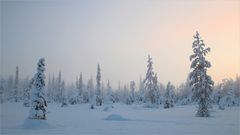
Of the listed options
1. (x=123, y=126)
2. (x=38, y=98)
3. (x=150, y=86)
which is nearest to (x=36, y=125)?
(x=38, y=98)

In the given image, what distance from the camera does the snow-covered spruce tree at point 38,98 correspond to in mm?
31078

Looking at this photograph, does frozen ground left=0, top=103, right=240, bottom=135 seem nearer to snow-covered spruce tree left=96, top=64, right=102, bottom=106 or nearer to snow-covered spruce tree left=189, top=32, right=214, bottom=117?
snow-covered spruce tree left=189, top=32, right=214, bottom=117

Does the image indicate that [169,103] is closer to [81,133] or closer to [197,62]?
[197,62]

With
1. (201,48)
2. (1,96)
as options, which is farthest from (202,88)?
(1,96)

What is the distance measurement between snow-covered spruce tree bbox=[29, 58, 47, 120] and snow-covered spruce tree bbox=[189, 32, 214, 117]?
23.7 m

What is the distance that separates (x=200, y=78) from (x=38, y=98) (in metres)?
25.7

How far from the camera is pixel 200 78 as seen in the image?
44.7m

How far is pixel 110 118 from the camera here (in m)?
37.7

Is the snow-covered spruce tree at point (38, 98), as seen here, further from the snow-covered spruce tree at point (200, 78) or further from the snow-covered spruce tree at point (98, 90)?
the snow-covered spruce tree at point (98, 90)

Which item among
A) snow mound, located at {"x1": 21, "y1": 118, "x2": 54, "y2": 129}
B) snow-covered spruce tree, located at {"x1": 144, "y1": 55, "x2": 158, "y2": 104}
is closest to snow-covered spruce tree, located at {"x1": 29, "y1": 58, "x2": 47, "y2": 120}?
snow mound, located at {"x1": 21, "y1": 118, "x2": 54, "y2": 129}

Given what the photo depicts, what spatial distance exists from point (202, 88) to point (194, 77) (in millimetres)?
2225

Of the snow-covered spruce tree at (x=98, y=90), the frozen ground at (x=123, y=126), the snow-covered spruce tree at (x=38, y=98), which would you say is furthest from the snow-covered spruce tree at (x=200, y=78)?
the snow-covered spruce tree at (x=98, y=90)

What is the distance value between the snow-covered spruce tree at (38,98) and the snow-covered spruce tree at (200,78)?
77.8 ft

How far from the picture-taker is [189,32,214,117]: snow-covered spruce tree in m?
43.6
